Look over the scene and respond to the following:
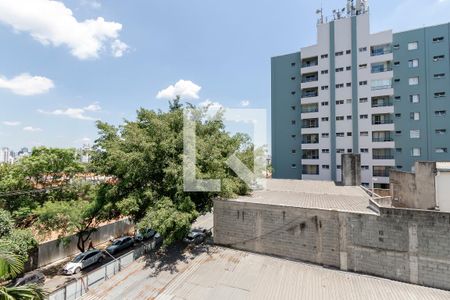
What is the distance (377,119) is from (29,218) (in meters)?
35.7

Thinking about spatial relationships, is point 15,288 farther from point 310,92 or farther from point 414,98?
point 414,98

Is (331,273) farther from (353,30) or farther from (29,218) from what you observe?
(353,30)

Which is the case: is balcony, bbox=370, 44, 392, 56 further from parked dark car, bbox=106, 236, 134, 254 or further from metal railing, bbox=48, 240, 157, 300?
parked dark car, bbox=106, 236, 134, 254

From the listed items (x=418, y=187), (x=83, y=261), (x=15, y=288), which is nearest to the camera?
(x=15, y=288)

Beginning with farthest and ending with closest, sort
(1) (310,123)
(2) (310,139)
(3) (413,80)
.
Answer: (1) (310,123) → (2) (310,139) → (3) (413,80)

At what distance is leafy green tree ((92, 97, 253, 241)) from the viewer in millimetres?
11742

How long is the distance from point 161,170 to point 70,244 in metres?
12.4

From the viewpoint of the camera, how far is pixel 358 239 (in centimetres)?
1091

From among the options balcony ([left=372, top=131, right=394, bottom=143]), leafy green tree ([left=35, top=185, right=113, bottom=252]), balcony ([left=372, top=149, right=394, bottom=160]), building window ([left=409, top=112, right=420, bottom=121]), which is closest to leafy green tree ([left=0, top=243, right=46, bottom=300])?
leafy green tree ([left=35, top=185, right=113, bottom=252])

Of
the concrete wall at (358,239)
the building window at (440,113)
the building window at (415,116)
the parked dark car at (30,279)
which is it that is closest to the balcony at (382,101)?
the building window at (415,116)

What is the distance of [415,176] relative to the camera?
1241cm

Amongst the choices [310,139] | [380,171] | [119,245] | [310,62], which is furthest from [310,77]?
[119,245]

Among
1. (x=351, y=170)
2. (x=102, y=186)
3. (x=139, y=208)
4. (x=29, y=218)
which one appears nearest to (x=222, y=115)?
(x=139, y=208)

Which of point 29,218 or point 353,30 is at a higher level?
point 353,30
